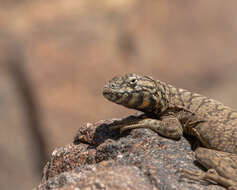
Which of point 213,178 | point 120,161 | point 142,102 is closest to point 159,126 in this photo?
point 142,102

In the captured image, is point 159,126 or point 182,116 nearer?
point 159,126

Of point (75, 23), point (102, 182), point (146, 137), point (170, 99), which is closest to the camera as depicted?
point (102, 182)

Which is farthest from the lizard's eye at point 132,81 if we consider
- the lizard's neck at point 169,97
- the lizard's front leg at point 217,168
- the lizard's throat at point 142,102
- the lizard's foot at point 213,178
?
the lizard's foot at point 213,178

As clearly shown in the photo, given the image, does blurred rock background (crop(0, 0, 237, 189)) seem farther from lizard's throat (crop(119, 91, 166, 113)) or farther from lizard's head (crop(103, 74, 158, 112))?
lizard's head (crop(103, 74, 158, 112))

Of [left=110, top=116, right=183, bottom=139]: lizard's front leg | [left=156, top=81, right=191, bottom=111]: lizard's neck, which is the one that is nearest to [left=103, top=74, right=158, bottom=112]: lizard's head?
[left=156, top=81, right=191, bottom=111]: lizard's neck

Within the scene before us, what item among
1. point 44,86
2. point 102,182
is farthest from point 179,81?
point 102,182

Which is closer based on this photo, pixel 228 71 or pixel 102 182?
pixel 102 182

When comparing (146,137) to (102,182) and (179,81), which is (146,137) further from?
(179,81)

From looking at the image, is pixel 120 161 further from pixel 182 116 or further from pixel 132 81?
pixel 182 116
